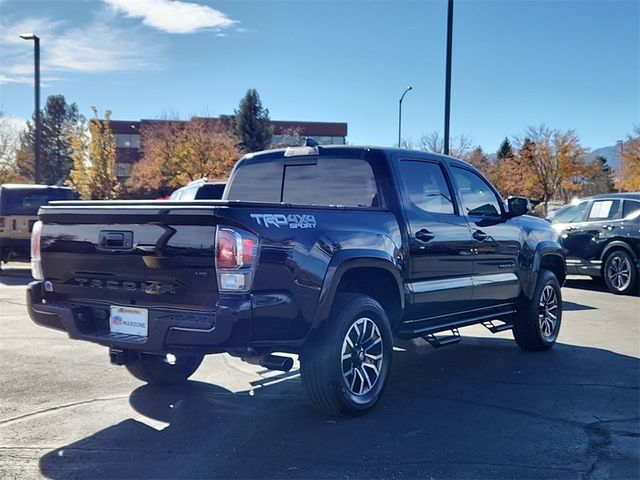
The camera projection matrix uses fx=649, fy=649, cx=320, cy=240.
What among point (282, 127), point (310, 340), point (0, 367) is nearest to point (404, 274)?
point (310, 340)

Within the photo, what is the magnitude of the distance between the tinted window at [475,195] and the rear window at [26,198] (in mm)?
10096

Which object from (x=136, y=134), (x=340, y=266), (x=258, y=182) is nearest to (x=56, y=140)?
(x=136, y=134)

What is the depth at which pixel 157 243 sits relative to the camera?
401 cm

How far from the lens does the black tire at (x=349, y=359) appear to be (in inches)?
172

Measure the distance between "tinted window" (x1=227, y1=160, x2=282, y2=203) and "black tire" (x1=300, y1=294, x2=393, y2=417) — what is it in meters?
1.50

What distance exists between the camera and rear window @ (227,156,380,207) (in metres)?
5.30

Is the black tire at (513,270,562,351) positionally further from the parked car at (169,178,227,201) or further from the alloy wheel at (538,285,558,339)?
the parked car at (169,178,227,201)

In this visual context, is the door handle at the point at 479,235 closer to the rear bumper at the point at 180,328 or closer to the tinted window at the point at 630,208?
the rear bumper at the point at 180,328

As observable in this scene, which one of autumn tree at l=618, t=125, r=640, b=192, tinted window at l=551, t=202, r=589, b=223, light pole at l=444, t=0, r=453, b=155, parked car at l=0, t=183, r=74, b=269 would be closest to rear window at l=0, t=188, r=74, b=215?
parked car at l=0, t=183, r=74, b=269

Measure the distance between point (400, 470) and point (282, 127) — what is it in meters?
51.3

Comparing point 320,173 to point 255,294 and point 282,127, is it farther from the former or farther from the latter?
point 282,127

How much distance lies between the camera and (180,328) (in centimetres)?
387

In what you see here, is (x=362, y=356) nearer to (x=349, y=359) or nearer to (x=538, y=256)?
(x=349, y=359)

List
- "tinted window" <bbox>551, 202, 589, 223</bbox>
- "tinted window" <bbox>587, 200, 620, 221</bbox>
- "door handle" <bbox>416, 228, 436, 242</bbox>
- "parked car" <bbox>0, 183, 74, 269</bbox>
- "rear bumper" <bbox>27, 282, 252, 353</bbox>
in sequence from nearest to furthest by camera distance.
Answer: "rear bumper" <bbox>27, 282, 252, 353</bbox>, "door handle" <bbox>416, 228, 436, 242</bbox>, "tinted window" <bbox>587, 200, 620, 221</bbox>, "tinted window" <bbox>551, 202, 589, 223</bbox>, "parked car" <bbox>0, 183, 74, 269</bbox>
